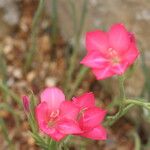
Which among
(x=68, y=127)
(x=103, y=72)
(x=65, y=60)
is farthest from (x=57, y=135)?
(x=65, y=60)

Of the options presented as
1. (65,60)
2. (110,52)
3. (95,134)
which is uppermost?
(110,52)

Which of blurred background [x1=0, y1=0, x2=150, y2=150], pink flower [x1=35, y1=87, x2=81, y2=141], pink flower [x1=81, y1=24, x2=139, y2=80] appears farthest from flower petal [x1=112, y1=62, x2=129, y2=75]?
blurred background [x1=0, y1=0, x2=150, y2=150]

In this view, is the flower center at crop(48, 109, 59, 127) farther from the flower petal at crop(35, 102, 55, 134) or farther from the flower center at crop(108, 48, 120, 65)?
the flower center at crop(108, 48, 120, 65)

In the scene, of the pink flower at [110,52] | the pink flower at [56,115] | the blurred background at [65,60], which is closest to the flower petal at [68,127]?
the pink flower at [56,115]

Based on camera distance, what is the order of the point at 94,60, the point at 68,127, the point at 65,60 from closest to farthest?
the point at 68,127
the point at 94,60
the point at 65,60

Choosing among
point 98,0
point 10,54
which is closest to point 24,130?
point 10,54

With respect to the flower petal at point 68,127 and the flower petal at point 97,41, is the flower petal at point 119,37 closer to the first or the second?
the flower petal at point 97,41

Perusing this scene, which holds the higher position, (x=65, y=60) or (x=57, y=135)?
(x=57, y=135)

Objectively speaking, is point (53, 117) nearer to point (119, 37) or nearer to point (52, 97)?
point (52, 97)
